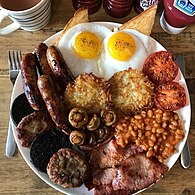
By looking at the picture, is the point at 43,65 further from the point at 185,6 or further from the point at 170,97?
the point at 185,6

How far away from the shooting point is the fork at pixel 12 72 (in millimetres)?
1976

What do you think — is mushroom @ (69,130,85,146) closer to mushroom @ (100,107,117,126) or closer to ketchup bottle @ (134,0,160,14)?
mushroom @ (100,107,117,126)

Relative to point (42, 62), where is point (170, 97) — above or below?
below

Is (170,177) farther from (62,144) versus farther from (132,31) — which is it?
(132,31)

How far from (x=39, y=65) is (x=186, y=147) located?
27.9 inches

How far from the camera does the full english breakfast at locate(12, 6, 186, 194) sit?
1794 millimetres

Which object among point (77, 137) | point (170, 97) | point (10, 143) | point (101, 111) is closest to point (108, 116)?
point (101, 111)

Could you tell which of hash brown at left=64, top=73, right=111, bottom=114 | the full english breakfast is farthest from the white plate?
hash brown at left=64, top=73, right=111, bottom=114

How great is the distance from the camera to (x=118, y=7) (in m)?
2.06

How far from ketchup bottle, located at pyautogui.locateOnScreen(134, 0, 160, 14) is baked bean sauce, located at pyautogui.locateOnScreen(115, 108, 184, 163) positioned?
491 mm

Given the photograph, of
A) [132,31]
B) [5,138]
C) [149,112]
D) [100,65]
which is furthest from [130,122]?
[5,138]

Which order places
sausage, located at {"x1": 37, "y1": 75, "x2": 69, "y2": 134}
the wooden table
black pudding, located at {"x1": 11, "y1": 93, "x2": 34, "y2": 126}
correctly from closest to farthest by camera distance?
1. sausage, located at {"x1": 37, "y1": 75, "x2": 69, "y2": 134}
2. black pudding, located at {"x1": 11, "y1": 93, "x2": 34, "y2": 126}
3. the wooden table

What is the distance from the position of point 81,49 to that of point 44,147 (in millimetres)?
425

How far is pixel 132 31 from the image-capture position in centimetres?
196
